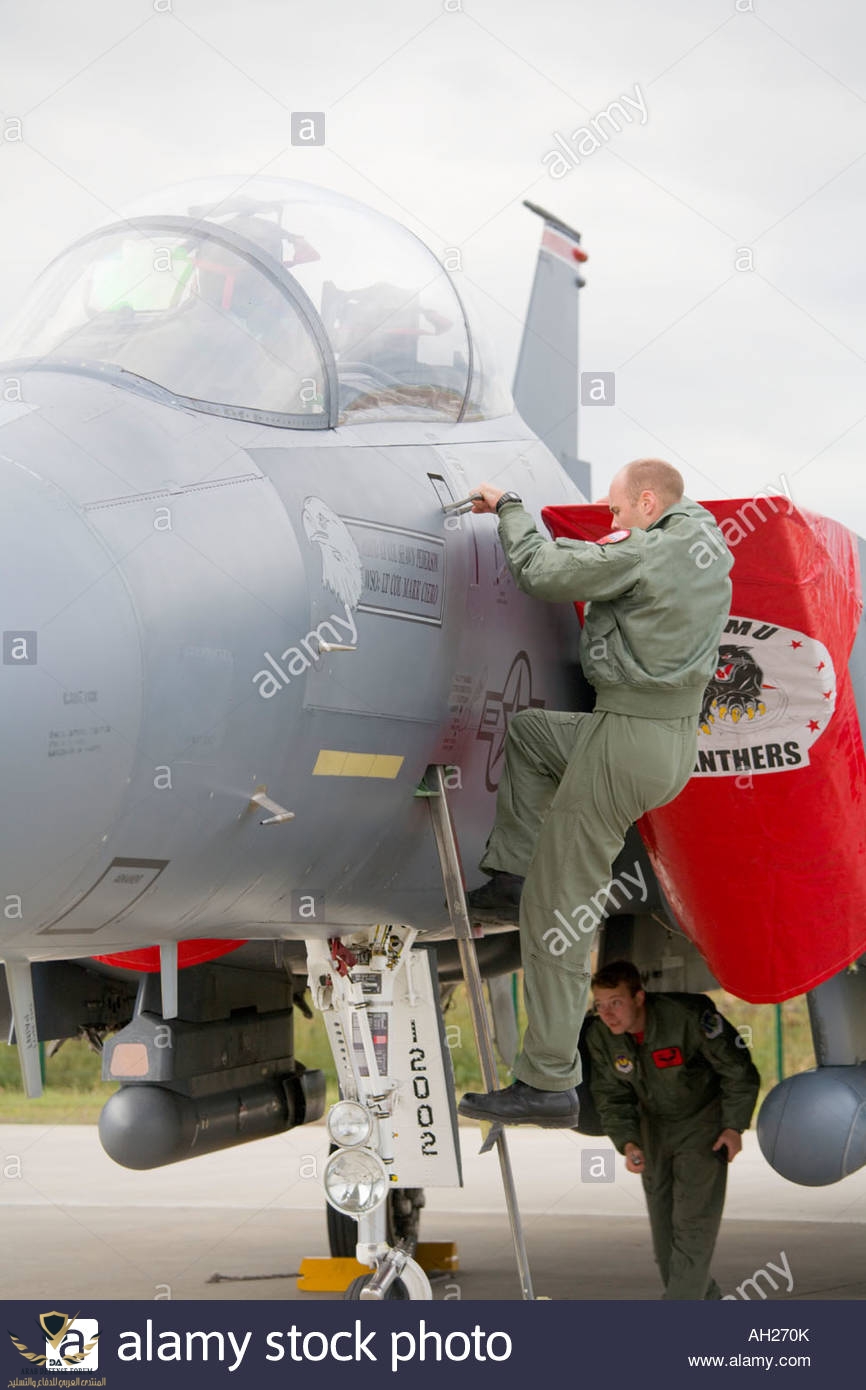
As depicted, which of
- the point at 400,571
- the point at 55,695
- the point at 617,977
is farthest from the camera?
the point at 617,977

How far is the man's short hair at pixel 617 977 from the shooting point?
690 centimetres

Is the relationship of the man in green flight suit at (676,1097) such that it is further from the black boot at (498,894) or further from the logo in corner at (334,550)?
the logo in corner at (334,550)

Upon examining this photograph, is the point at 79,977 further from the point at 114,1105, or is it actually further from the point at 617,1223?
the point at 617,1223

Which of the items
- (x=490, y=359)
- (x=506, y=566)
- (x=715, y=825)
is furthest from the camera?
(x=490, y=359)

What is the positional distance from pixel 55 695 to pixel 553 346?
7808 millimetres

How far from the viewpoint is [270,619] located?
12.5 feet

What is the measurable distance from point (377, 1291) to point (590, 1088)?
2.85 meters

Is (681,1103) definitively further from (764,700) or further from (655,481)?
(655,481)

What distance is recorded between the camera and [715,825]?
5.13 metres

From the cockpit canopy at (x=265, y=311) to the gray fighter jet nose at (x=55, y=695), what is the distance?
2.57ft
